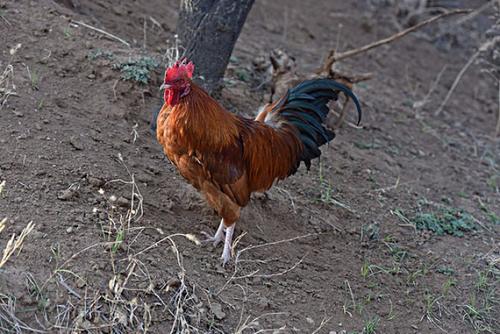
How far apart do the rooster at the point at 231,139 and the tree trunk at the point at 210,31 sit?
82 centimetres

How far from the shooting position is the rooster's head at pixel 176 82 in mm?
3957

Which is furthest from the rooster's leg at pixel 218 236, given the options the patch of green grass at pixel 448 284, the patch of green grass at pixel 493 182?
the patch of green grass at pixel 493 182

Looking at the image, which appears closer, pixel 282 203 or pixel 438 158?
pixel 282 203

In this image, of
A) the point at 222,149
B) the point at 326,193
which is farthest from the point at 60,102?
the point at 326,193

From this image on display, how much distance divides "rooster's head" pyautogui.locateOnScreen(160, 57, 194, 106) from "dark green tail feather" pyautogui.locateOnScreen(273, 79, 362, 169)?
100cm

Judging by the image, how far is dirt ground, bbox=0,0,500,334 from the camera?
11.9ft

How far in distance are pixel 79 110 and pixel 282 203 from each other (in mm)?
1849

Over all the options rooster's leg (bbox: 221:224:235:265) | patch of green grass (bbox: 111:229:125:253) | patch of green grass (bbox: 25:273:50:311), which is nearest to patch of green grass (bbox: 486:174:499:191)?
rooster's leg (bbox: 221:224:235:265)

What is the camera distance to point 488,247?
18.0ft

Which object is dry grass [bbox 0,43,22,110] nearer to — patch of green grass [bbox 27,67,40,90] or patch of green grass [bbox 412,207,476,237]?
patch of green grass [bbox 27,67,40,90]

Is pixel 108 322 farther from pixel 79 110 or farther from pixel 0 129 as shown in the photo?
pixel 79 110

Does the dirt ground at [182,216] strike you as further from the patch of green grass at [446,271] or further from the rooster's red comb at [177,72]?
the rooster's red comb at [177,72]

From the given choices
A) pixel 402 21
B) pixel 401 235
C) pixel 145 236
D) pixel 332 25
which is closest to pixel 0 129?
pixel 145 236

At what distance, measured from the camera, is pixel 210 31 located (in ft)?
17.4
